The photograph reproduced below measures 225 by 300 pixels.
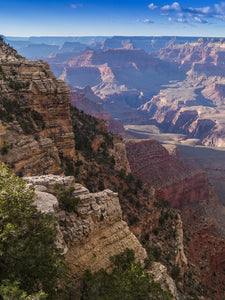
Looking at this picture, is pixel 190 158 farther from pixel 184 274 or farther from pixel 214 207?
pixel 184 274

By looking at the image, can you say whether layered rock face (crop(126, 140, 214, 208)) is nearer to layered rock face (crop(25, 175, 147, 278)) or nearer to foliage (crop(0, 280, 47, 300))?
layered rock face (crop(25, 175, 147, 278))

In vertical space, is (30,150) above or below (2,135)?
below

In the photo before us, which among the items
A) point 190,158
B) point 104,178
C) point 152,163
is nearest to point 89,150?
point 104,178

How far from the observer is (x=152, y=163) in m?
82.7

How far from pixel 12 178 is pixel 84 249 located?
564cm

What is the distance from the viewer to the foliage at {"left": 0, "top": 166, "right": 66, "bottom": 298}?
10.0 metres

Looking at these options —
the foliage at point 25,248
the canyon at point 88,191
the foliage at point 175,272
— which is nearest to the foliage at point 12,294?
the foliage at point 25,248

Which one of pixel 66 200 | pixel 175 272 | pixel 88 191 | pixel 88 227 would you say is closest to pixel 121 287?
pixel 88 227

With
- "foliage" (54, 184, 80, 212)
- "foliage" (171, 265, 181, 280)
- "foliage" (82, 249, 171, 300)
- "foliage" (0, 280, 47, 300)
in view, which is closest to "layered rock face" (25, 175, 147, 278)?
"foliage" (54, 184, 80, 212)

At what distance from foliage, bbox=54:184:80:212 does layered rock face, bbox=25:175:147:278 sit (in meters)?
0.27

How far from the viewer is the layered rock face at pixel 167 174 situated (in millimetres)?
75144

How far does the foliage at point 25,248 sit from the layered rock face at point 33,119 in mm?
12032

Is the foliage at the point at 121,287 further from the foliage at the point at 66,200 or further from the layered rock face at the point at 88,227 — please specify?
the foliage at the point at 66,200

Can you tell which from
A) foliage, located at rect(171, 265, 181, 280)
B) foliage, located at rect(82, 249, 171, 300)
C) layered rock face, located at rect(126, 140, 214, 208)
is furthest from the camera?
layered rock face, located at rect(126, 140, 214, 208)
